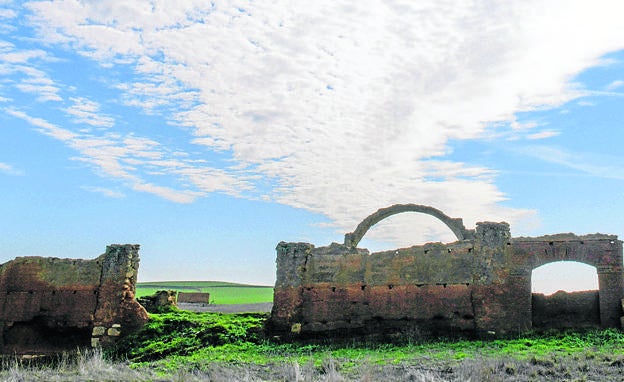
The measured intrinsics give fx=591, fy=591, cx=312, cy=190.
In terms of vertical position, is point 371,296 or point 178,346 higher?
point 371,296

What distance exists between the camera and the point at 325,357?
1483 cm

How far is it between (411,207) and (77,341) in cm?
1366

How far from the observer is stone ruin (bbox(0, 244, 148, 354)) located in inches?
779

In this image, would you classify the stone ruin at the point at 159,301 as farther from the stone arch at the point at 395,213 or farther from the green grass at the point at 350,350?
the stone arch at the point at 395,213

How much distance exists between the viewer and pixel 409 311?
700 inches

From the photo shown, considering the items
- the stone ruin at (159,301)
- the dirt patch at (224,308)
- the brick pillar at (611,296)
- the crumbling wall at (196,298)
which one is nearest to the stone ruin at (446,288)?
the brick pillar at (611,296)

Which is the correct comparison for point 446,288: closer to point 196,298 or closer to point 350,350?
point 350,350

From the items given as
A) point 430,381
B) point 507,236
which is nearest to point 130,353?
point 430,381

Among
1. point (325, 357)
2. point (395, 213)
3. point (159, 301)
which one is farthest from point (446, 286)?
point (159, 301)

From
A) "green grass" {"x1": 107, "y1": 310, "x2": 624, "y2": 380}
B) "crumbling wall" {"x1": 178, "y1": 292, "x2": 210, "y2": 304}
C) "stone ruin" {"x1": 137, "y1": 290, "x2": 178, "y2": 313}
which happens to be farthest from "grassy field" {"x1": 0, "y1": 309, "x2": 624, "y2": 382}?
"crumbling wall" {"x1": 178, "y1": 292, "x2": 210, "y2": 304}

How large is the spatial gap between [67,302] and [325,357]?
10234 mm

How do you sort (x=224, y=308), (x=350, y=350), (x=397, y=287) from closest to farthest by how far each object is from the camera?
(x=350, y=350) < (x=397, y=287) < (x=224, y=308)

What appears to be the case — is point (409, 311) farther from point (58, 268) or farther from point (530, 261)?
point (58, 268)

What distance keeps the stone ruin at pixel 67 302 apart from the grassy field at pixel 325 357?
2.78 feet
